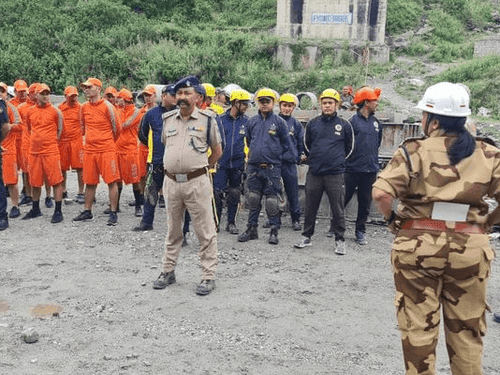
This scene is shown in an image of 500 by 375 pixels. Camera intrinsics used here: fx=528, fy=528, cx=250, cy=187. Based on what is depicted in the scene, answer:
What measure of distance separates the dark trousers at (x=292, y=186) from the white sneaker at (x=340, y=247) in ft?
4.00

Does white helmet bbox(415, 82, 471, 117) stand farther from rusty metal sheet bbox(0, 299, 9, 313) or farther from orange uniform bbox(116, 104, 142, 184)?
orange uniform bbox(116, 104, 142, 184)

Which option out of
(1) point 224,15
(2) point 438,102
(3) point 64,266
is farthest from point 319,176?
(1) point 224,15

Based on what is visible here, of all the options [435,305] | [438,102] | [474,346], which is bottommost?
[474,346]

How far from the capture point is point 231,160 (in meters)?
7.18

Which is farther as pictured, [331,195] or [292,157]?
[292,157]

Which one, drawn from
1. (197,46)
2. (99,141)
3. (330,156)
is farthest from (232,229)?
(197,46)

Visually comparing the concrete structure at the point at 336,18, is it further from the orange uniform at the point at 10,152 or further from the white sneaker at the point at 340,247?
the white sneaker at the point at 340,247

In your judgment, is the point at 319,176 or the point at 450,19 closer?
the point at 319,176

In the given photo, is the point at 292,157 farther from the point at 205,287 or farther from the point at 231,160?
the point at 205,287

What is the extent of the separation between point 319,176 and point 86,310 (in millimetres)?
3257

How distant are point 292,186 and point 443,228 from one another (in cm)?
488

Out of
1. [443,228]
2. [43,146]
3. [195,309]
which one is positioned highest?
[443,228]

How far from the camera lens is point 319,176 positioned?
6.67 m

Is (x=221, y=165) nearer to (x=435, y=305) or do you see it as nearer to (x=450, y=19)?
(x=435, y=305)
